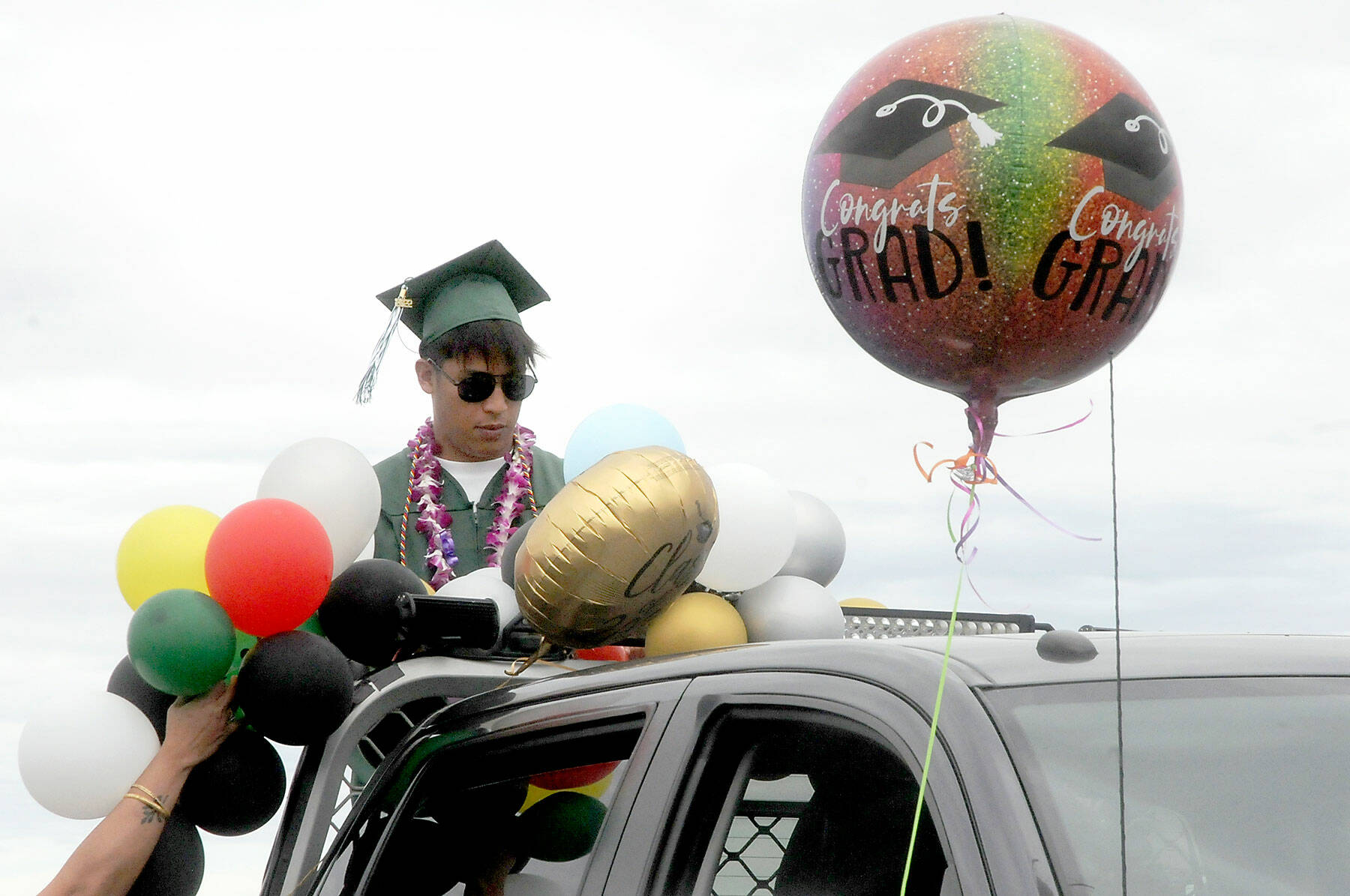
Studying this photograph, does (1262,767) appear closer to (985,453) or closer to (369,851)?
(985,453)

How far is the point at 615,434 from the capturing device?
11.7ft

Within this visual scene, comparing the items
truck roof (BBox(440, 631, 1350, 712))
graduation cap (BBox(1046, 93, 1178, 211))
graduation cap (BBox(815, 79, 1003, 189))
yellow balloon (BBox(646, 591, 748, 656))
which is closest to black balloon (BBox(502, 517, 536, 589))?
yellow balloon (BBox(646, 591, 748, 656))

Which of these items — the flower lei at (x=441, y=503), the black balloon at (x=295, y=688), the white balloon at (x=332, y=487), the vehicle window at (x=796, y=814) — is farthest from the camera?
the flower lei at (x=441, y=503)

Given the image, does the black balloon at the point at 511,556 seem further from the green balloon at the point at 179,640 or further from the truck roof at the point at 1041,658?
the truck roof at the point at 1041,658

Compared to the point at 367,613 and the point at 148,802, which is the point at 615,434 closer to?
the point at 367,613

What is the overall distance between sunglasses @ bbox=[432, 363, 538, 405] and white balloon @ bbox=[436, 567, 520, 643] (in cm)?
81

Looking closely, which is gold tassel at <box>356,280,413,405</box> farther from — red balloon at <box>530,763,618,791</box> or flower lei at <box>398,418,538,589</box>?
red balloon at <box>530,763,618,791</box>

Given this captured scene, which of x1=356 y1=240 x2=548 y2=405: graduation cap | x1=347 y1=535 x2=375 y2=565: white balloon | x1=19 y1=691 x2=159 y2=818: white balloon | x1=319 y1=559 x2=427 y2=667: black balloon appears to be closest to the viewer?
x1=19 y1=691 x2=159 y2=818: white balloon

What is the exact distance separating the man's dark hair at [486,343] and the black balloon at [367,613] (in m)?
1.06

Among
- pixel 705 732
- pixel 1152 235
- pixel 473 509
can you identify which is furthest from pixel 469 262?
pixel 705 732

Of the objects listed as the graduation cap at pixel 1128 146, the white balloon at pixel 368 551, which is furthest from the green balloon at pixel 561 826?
the graduation cap at pixel 1128 146

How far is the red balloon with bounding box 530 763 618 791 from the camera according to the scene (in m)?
2.43

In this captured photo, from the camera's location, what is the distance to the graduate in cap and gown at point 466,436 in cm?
423

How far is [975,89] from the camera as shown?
106 inches
